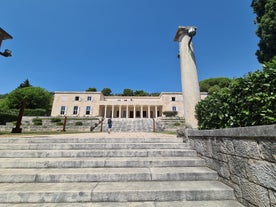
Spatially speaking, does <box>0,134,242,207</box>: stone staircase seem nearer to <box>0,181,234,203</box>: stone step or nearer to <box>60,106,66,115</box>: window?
<box>0,181,234,203</box>: stone step

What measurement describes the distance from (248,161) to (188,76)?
302 centimetres

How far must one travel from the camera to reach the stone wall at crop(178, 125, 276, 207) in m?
1.54

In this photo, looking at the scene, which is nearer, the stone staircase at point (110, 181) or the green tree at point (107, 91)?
the stone staircase at point (110, 181)

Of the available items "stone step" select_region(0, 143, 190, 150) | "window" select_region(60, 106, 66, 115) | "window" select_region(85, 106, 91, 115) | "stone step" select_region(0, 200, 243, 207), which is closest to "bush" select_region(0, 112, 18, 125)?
"stone step" select_region(0, 143, 190, 150)

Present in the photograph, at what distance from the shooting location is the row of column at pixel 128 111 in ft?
124

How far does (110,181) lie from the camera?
2.49m

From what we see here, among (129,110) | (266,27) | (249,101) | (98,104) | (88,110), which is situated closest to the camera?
(249,101)

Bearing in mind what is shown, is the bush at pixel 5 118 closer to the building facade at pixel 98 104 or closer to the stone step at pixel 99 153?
the building facade at pixel 98 104

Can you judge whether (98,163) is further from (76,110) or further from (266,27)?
(76,110)

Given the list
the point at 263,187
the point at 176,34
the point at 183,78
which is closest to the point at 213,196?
the point at 263,187

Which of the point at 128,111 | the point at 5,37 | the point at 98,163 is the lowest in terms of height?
the point at 98,163

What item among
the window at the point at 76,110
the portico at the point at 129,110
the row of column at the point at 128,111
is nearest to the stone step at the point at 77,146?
the portico at the point at 129,110

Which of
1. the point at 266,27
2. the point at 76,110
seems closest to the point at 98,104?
the point at 76,110

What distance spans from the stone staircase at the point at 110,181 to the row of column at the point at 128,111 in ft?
111
